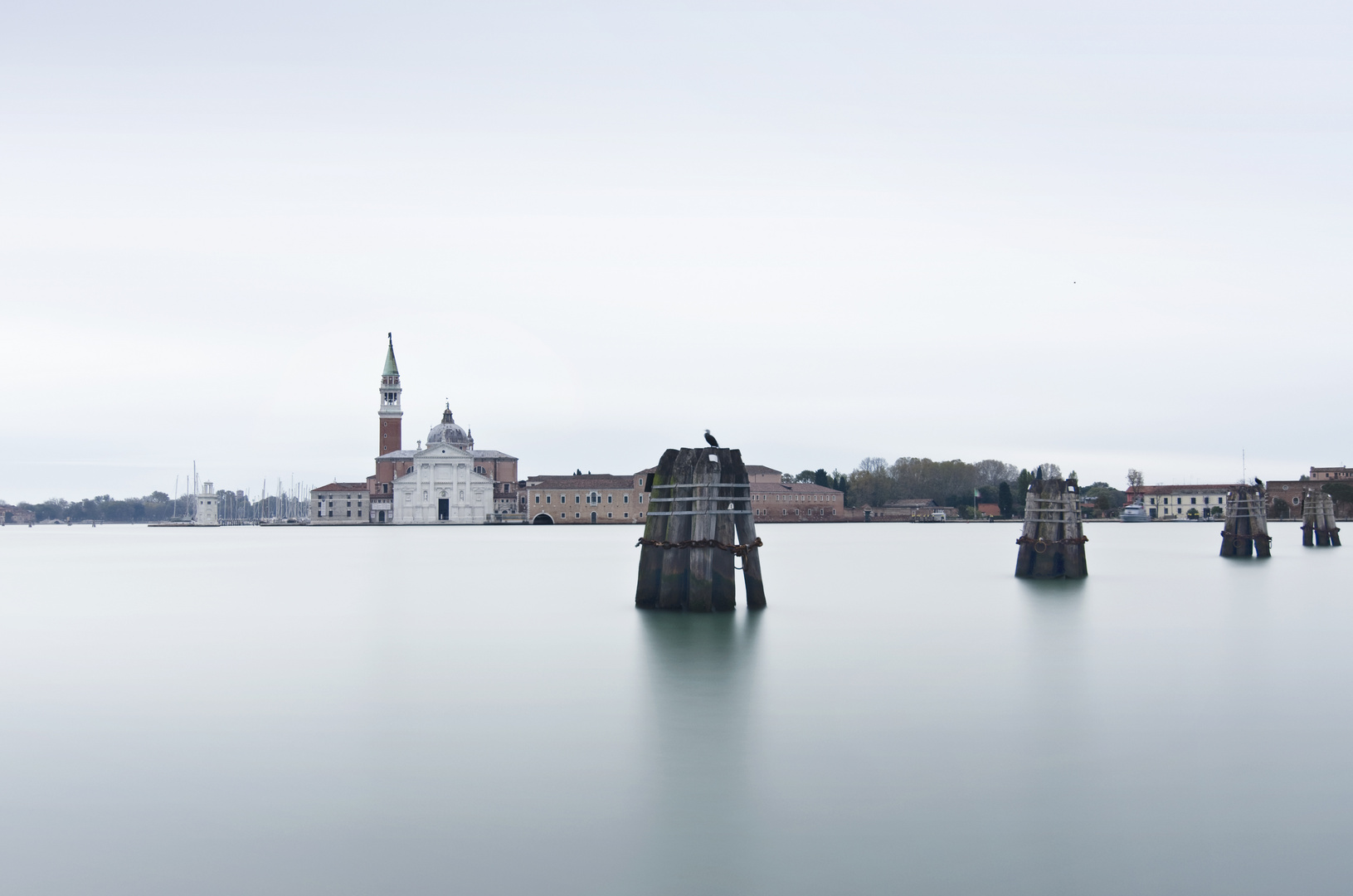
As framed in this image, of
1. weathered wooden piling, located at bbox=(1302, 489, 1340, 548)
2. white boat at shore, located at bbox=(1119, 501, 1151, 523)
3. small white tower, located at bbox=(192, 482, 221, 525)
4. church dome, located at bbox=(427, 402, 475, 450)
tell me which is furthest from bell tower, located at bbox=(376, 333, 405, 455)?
weathered wooden piling, located at bbox=(1302, 489, 1340, 548)

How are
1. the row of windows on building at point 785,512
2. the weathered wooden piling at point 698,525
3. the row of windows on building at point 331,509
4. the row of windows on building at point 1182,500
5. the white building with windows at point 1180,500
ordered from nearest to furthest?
the weathered wooden piling at point 698,525, the row of windows on building at point 785,512, the row of windows on building at point 331,509, the white building with windows at point 1180,500, the row of windows on building at point 1182,500

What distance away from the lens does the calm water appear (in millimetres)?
6543

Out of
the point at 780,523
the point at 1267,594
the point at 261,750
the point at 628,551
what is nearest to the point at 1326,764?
the point at 261,750

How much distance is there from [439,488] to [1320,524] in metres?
96.9

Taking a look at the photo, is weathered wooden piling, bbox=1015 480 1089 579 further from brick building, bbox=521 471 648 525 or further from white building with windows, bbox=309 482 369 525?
white building with windows, bbox=309 482 369 525

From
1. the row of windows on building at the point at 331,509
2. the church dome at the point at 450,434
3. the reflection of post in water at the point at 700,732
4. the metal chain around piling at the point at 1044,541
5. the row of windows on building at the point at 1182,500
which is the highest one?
the church dome at the point at 450,434

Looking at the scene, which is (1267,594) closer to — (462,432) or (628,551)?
(628,551)

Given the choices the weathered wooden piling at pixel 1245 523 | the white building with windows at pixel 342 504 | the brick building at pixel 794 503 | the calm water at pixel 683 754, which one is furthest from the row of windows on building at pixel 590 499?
the calm water at pixel 683 754

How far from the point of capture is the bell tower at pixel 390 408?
476 ft

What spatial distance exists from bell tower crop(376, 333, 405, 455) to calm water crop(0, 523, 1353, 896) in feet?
409

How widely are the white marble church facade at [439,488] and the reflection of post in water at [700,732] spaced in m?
115

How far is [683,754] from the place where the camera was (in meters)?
9.65

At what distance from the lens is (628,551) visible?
5703cm

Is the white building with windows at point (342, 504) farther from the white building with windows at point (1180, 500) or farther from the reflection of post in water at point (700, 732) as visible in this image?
the reflection of post in water at point (700, 732)
